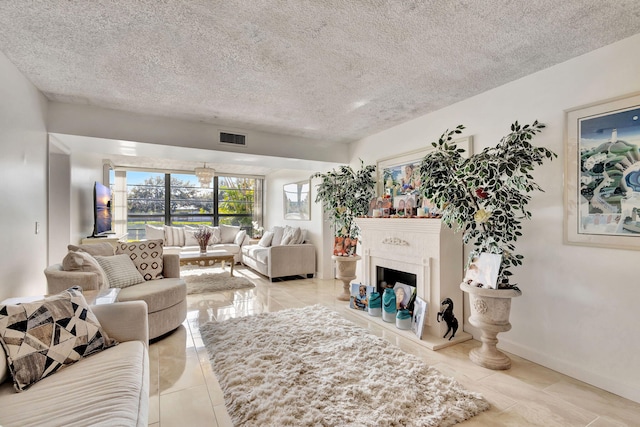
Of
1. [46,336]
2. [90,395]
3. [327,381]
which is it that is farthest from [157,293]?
[327,381]

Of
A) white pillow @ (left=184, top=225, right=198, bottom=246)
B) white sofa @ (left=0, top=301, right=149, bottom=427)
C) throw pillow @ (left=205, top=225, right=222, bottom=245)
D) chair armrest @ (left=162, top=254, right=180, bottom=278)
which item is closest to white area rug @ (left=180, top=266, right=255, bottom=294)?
white pillow @ (left=184, top=225, right=198, bottom=246)

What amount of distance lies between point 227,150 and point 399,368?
322 centimetres

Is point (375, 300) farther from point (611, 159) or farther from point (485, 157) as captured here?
point (611, 159)

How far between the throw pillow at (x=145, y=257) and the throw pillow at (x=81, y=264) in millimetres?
543

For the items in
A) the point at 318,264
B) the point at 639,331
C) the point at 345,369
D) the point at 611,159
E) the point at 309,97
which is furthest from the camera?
the point at 318,264

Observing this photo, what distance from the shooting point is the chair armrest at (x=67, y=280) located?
2.46 m

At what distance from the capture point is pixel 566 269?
232 cm

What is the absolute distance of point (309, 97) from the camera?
3.04 metres

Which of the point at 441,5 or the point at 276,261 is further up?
the point at 441,5

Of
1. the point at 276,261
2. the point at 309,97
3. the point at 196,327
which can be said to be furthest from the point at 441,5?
the point at 276,261

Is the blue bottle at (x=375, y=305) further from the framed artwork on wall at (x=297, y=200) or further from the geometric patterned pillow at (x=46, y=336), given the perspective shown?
the framed artwork on wall at (x=297, y=200)

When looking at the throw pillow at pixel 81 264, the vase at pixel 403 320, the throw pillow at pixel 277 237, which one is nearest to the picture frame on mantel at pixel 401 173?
the vase at pixel 403 320

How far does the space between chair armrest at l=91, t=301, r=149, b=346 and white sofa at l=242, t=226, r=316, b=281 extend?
3.44 metres

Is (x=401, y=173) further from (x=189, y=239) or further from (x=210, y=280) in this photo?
(x=189, y=239)
